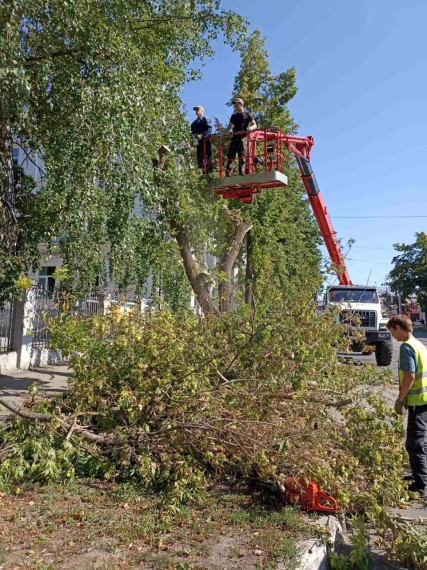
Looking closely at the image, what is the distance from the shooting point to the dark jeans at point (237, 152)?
1047cm

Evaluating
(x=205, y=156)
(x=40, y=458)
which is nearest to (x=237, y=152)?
(x=205, y=156)

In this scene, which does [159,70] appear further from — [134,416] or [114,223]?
[134,416]

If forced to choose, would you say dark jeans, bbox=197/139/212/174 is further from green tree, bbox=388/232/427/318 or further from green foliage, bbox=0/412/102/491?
green tree, bbox=388/232/427/318

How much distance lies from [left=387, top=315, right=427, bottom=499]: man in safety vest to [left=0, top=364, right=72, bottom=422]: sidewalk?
5.46 m

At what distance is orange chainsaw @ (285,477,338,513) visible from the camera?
4.14 meters

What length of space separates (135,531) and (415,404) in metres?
3.08

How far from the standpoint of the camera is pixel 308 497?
418cm

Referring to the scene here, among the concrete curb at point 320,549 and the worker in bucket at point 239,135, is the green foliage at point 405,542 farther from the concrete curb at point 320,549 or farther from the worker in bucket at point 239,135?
the worker in bucket at point 239,135

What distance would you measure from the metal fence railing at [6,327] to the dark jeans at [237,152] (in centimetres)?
550

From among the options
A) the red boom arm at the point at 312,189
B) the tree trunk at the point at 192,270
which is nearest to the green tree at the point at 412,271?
the red boom arm at the point at 312,189

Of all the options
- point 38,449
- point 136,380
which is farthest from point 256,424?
point 38,449

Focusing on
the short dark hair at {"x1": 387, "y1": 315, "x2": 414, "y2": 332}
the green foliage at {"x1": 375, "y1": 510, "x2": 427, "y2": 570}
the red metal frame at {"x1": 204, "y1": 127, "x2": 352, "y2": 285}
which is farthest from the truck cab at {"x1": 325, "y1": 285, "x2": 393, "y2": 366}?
the green foliage at {"x1": 375, "y1": 510, "x2": 427, "y2": 570}

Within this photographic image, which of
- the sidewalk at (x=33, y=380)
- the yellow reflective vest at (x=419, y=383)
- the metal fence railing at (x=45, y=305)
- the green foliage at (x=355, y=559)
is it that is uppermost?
A: the metal fence railing at (x=45, y=305)

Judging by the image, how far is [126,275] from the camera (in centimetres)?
1395
